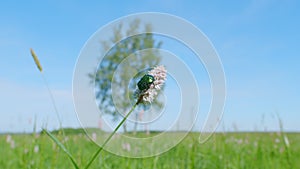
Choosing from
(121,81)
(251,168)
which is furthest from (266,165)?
(121,81)

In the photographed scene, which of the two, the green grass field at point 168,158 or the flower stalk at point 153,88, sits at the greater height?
the green grass field at point 168,158

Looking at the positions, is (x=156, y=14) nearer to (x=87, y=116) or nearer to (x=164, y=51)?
(x=164, y=51)

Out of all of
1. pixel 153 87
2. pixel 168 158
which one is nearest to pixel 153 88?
pixel 153 87

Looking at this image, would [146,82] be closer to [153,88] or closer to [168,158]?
[153,88]

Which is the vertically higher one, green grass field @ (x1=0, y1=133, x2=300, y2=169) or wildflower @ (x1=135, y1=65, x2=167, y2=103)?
green grass field @ (x1=0, y1=133, x2=300, y2=169)

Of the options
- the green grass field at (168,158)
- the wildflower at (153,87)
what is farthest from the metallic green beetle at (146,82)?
the green grass field at (168,158)

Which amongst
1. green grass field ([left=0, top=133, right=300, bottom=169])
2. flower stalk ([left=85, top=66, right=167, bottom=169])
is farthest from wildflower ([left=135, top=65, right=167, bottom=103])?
green grass field ([left=0, top=133, right=300, bottom=169])

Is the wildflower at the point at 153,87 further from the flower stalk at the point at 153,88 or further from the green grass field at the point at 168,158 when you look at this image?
the green grass field at the point at 168,158

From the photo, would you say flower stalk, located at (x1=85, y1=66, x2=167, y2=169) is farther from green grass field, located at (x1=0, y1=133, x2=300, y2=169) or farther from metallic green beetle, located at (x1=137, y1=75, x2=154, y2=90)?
green grass field, located at (x1=0, y1=133, x2=300, y2=169)
